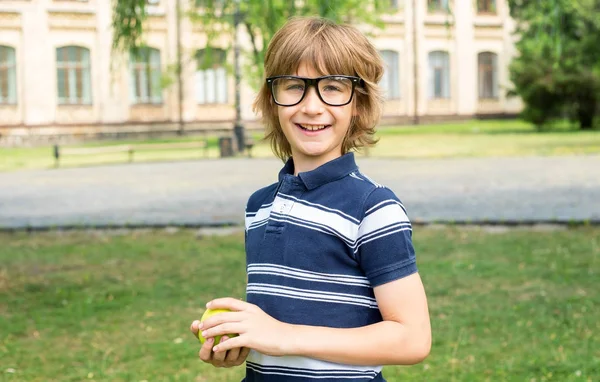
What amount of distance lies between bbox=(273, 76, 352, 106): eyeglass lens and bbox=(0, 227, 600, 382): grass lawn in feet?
10.5

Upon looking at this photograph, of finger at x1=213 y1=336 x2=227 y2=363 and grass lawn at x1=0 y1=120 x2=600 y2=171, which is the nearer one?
finger at x1=213 y1=336 x2=227 y2=363

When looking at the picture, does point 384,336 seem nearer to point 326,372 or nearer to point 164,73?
point 326,372

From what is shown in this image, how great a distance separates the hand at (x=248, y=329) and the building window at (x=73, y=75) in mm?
37426

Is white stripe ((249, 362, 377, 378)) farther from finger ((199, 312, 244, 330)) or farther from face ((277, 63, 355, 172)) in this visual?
face ((277, 63, 355, 172))

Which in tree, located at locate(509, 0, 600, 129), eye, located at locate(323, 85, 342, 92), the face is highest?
tree, located at locate(509, 0, 600, 129)

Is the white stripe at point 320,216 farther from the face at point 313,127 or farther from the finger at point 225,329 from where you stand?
the finger at point 225,329

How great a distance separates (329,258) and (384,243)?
0.42 ft

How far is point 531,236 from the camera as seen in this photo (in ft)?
31.6

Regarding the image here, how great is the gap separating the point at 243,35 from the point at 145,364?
37235mm

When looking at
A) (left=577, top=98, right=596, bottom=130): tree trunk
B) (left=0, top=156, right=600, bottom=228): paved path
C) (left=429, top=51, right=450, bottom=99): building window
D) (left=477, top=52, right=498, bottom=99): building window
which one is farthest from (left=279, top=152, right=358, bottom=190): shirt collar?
(left=477, top=52, right=498, bottom=99): building window

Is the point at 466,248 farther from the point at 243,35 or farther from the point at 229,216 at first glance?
the point at 243,35

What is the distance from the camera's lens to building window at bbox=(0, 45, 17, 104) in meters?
A: 37.2

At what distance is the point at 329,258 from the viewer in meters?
2.04

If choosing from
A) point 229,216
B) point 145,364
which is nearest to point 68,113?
point 229,216
